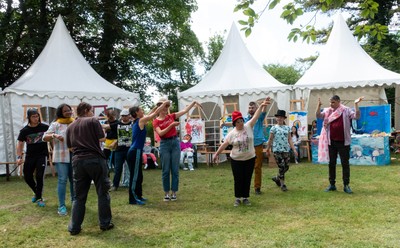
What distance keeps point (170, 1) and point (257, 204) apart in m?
16.5

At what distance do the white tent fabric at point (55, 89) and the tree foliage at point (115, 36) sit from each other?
11.5ft

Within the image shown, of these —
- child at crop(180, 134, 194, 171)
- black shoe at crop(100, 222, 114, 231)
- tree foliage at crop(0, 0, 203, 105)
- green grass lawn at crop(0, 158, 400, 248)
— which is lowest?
green grass lawn at crop(0, 158, 400, 248)

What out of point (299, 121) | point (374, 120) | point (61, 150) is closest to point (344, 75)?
point (374, 120)

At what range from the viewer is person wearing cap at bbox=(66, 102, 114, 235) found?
4.31m

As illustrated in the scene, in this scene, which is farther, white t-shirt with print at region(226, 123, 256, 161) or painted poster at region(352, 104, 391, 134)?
painted poster at region(352, 104, 391, 134)

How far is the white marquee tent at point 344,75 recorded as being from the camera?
11.6 metres

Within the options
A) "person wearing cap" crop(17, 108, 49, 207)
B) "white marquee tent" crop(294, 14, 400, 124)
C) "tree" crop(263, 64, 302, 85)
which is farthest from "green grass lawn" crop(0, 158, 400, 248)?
"tree" crop(263, 64, 302, 85)

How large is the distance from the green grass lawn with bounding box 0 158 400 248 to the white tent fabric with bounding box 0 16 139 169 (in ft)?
11.5

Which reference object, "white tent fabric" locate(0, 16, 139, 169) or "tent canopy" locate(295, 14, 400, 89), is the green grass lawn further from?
"tent canopy" locate(295, 14, 400, 89)

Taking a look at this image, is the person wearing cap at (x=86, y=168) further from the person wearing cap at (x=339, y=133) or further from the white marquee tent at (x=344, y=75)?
the white marquee tent at (x=344, y=75)

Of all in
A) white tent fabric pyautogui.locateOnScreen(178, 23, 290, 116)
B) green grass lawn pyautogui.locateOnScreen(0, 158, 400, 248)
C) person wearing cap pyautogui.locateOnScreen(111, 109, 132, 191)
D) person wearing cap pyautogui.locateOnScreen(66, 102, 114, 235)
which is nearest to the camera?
green grass lawn pyautogui.locateOnScreen(0, 158, 400, 248)

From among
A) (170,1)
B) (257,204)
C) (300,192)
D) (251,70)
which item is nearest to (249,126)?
(257,204)

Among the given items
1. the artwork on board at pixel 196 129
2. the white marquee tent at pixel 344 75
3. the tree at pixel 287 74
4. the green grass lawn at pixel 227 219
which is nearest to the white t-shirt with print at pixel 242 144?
the green grass lawn at pixel 227 219

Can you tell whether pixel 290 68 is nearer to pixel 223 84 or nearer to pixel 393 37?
pixel 393 37
